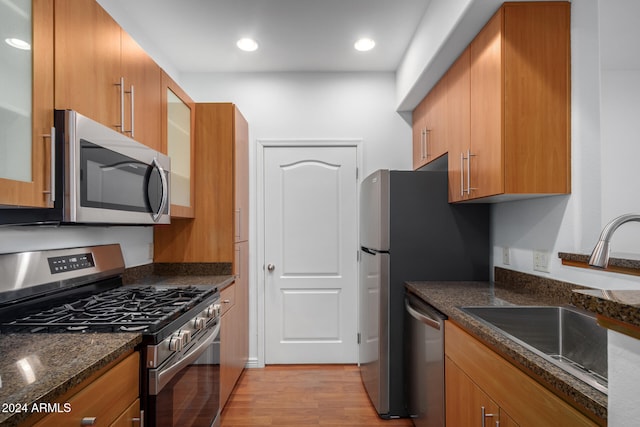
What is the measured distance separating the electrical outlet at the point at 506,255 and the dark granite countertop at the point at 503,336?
0.14m

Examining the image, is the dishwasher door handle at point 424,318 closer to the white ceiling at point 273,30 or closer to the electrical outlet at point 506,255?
the electrical outlet at point 506,255

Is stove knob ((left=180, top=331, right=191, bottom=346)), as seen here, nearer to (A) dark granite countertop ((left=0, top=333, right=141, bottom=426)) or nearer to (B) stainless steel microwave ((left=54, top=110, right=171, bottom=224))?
(A) dark granite countertop ((left=0, top=333, right=141, bottom=426))

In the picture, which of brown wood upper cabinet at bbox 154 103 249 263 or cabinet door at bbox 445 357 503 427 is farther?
brown wood upper cabinet at bbox 154 103 249 263

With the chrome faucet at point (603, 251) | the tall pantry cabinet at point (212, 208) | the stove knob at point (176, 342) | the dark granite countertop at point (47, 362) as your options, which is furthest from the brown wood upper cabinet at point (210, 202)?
the chrome faucet at point (603, 251)

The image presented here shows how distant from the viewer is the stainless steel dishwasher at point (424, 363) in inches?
68.3

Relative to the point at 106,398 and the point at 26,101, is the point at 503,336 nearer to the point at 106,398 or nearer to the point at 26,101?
the point at 106,398

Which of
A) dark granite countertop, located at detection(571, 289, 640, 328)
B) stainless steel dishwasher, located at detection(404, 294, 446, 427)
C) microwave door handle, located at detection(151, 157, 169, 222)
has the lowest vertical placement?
stainless steel dishwasher, located at detection(404, 294, 446, 427)

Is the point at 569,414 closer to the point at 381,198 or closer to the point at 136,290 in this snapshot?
the point at 381,198

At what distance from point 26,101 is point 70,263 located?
908mm

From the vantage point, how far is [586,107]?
1606 millimetres

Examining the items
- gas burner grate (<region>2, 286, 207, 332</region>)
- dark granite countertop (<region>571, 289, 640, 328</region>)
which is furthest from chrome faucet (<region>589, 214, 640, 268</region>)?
gas burner grate (<region>2, 286, 207, 332</region>)

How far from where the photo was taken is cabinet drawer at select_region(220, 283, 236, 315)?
2.34 meters

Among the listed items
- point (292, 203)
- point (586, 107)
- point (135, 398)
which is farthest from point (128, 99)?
point (586, 107)

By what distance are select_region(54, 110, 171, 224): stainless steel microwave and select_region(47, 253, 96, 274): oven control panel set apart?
0.37 meters
